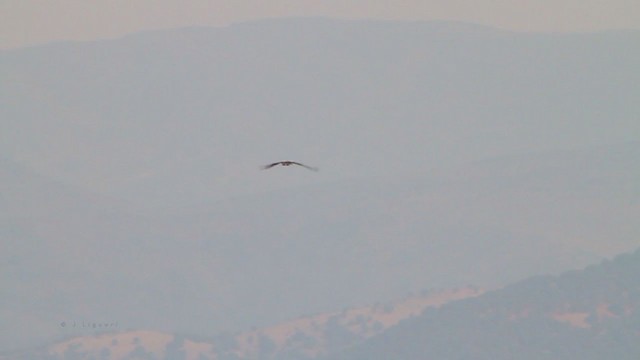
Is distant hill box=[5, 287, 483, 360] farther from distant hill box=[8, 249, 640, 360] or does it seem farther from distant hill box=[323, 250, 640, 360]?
distant hill box=[323, 250, 640, 360]

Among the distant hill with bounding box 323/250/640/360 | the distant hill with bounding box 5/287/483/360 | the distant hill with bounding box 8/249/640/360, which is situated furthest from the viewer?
the distant hill with bounding box 5/287/483/360

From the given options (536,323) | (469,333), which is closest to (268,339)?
(469,333)

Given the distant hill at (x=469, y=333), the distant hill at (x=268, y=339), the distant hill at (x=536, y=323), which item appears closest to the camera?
the distant hill at (x=536, y=323)

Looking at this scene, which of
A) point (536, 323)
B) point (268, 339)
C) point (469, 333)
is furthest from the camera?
point (268, 339)

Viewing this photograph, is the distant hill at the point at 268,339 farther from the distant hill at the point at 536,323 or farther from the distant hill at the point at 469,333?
the distant hill at the point at 536,323

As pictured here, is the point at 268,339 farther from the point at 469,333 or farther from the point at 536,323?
the point at 536,323

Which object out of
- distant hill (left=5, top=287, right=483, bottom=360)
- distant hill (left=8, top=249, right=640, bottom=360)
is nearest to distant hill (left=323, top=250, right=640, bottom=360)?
distant hill (left=8, top=249, right=640, bottom=360)

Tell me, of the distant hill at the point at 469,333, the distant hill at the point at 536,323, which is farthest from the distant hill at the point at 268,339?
the distant hill at the point at 536,323

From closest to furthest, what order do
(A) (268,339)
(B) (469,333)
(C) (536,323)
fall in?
(C) (536,323) < (B) (469,333) < (A) (268,339)

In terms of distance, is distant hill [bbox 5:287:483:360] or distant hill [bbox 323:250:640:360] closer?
distant hill [bbox 323:250:640:360]
